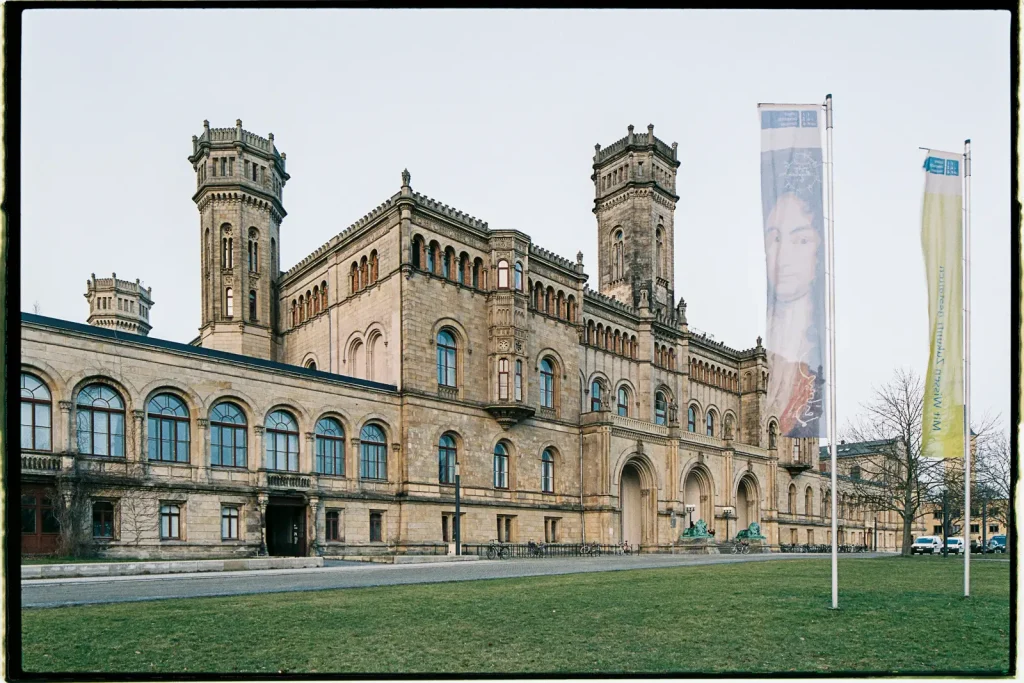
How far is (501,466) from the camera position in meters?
45.2

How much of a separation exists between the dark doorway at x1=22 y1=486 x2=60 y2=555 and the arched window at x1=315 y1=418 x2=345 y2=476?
11.4m

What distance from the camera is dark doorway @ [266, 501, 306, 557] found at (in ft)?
119

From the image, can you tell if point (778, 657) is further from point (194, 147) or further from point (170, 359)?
point (194, 147)

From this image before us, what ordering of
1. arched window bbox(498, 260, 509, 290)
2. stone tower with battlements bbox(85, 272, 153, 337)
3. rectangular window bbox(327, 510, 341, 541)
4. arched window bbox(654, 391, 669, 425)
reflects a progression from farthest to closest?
1. stone tower with battlements bbox(85, 272, 153, 337)
2. arched window bbox(654, 391, 669, 425)
3. arched window bbox(498, 260, 509, 290)
4. rectangular window bbox(327, 510, 341, 541)

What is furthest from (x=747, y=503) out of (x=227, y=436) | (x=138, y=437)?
(x=138, y=437)

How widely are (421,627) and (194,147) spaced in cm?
4895

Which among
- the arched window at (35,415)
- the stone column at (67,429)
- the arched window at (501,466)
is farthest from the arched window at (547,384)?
the arched window at (35,415)

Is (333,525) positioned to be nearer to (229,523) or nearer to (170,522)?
(229,523)

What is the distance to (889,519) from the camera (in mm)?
101750

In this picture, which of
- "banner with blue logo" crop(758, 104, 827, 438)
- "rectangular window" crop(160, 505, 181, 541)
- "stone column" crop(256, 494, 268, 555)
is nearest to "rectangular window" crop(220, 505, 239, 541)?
"stone column" crop(256, 494, 268, 555)

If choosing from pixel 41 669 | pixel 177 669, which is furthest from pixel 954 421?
pixel 41 669

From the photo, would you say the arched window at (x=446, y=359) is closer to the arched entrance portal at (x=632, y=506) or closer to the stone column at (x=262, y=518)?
the stone column at (x=262, y=518)

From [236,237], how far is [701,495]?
1495 inches

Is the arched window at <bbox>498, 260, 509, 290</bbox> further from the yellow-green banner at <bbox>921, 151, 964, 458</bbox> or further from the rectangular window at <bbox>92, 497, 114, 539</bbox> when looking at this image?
the yellow-green banner at <bbox>921, 151, 964, 458</bbox>
